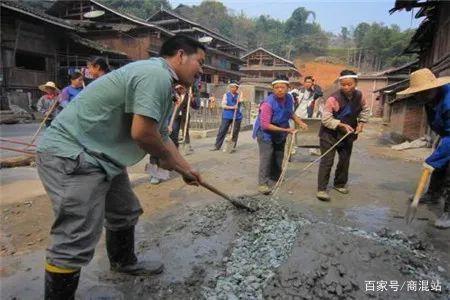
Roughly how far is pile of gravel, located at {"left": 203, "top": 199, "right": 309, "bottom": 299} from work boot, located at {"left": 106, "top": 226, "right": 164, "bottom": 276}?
56cm

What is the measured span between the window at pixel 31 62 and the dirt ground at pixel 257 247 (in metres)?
17.5

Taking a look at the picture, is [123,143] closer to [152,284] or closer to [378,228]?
[152,284]

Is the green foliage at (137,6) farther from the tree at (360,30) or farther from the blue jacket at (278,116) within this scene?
the tree at (360,30)

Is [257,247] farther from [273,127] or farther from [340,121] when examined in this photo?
[340,121]

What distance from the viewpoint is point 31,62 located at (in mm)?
22078

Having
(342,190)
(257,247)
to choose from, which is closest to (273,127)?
(342,190)

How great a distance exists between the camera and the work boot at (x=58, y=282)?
8.03 ft

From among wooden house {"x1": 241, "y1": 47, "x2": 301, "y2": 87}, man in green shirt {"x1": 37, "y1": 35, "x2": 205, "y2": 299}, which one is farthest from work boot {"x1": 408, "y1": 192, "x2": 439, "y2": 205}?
wooden house {"x1": 241, "y1": 47, "x2": 301, "y2": 87}

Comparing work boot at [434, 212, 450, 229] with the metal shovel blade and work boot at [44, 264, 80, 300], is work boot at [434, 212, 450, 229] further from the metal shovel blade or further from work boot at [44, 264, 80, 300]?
work boot at [44, 264, 80, 300]

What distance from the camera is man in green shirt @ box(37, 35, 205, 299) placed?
2.39 meters

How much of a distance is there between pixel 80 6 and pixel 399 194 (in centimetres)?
2820

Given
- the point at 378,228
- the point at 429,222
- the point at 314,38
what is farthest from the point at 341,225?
the point at 314,38

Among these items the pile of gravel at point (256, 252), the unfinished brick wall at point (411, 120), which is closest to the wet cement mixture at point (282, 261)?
the pile of gravel at point (256, 252)

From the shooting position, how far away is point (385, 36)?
64938 mm
